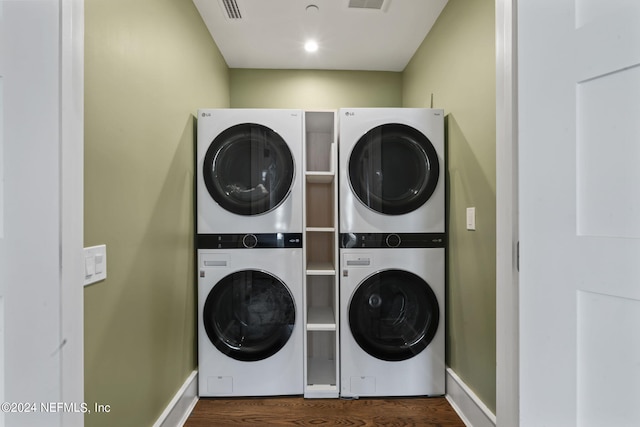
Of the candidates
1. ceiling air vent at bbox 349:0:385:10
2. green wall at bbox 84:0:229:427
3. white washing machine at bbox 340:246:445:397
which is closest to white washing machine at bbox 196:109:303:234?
green wall at bbox 84:0:229:427

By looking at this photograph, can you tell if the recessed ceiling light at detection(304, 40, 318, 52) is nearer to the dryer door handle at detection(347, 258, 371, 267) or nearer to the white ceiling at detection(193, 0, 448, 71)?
the white ceiling at detection(193, 0, 448, 71)

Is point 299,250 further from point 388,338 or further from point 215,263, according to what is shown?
point 388,338

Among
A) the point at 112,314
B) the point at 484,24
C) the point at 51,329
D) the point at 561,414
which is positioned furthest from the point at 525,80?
the point at 112,314

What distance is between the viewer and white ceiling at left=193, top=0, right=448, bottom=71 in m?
1.92

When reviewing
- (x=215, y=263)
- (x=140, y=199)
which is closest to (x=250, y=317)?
(x=215, y=263)

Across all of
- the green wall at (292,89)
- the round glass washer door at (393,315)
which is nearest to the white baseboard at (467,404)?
the round glass washer door at (393,315)

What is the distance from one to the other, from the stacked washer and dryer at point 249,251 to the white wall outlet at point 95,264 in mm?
858

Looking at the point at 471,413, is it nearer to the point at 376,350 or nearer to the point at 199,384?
the point at 376,350

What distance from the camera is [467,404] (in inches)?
66.6

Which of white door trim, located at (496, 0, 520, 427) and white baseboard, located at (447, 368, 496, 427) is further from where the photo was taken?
white baseboard, located at (447, 368, 496, 427)

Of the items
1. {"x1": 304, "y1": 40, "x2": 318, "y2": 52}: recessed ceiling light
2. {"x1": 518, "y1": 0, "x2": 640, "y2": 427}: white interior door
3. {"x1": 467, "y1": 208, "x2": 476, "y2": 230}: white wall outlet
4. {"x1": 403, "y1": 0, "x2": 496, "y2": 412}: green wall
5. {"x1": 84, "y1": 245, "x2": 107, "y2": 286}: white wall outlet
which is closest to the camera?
{"x1": 518, "y1": 0, "x2": 640, "y2": 427}: white interior door

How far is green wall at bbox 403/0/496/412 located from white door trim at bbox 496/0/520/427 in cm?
58

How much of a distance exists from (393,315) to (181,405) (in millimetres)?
1335

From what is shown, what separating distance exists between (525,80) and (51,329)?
4.57 ft
